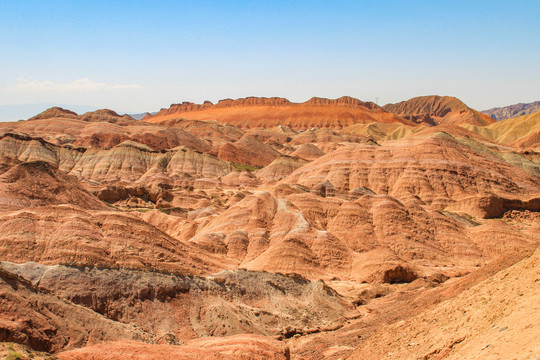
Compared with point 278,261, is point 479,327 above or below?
above

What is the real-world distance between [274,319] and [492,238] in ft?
91.4

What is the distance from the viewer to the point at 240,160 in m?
135

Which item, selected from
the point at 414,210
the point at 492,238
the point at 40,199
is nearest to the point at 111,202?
the point at 40,199

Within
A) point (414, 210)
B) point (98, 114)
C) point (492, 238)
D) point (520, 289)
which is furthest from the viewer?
point (98, 114)

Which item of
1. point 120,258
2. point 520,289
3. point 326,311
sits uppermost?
point 520,289

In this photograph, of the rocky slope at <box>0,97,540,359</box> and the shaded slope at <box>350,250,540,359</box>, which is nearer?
the shaded slope at <box>350,250,540,359</box>

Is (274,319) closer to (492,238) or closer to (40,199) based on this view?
(40,199)

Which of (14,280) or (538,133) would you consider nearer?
(14,280)

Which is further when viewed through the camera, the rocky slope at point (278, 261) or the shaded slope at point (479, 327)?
the rocky slope at point (278, 261)

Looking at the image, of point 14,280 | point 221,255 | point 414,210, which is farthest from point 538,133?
point 14,280

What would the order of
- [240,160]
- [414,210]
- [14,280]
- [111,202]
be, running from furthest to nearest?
[240,160], [111,202], [414,210], [14,280]

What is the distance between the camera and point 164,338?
22250mm

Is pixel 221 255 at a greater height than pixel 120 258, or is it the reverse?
pixel 120 258

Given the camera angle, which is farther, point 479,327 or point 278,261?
point 278,261
